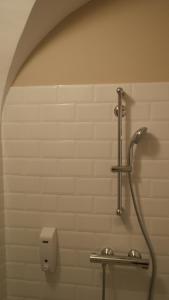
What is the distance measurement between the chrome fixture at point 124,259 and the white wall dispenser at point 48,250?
0.71 feet

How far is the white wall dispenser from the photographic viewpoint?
51.4 inches

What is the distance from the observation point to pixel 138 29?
1247 mm

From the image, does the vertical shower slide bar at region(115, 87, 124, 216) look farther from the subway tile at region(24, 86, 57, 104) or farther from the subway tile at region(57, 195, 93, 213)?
the subway tile at region(24, 86, 57, 104)

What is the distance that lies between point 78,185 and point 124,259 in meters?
0.44

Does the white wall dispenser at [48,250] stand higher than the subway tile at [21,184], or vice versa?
the subway tile at [21,184]

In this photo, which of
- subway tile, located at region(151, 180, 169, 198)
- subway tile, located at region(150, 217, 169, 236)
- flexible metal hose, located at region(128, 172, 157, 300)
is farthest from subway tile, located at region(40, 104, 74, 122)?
subway tile, located at region(150, 217, 169, 236)

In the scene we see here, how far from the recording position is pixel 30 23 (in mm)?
1223

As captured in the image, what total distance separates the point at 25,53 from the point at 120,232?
1.09 m

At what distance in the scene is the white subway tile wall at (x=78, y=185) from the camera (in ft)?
4.10

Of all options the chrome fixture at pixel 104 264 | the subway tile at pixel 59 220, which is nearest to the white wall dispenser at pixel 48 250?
the subway tile at pixel 59 220

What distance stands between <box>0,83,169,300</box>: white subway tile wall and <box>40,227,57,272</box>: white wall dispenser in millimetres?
44

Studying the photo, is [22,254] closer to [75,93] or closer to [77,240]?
[77,240]

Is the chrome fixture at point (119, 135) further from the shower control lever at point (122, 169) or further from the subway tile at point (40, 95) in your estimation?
the subway tile at point (40, 95)

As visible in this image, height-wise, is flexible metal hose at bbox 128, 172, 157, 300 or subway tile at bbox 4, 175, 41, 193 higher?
subway tile at bbox 4, 175, 41, 193
